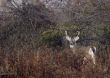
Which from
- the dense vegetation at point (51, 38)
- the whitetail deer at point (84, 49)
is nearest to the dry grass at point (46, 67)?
the dense vegetation at point (51, 38)

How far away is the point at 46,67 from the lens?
505 cm

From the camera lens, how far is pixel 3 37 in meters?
7.08

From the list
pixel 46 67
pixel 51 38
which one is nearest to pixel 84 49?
pixel 46 67

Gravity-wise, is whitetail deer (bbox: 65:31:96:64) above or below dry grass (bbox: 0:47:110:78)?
above

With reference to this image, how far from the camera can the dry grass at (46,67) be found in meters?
5.02

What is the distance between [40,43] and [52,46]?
31cm

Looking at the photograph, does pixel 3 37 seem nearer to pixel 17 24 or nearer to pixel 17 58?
pixel 17 24

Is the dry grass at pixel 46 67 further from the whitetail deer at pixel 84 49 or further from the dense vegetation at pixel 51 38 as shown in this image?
the whitetail deer at pixel 84 49

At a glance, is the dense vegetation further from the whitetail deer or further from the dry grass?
the whitetail deer

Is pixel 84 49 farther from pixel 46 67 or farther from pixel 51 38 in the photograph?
pixel 51 38

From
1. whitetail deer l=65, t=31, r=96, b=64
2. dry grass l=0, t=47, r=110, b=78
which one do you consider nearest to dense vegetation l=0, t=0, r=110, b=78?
dry grass l=0, t=47, r=110, b=78

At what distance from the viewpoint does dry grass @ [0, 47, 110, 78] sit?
A: 5016 mm

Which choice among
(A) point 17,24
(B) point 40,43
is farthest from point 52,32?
(A) point 17,24

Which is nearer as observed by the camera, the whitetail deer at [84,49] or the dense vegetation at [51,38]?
the dense vegetation at [51,38]
